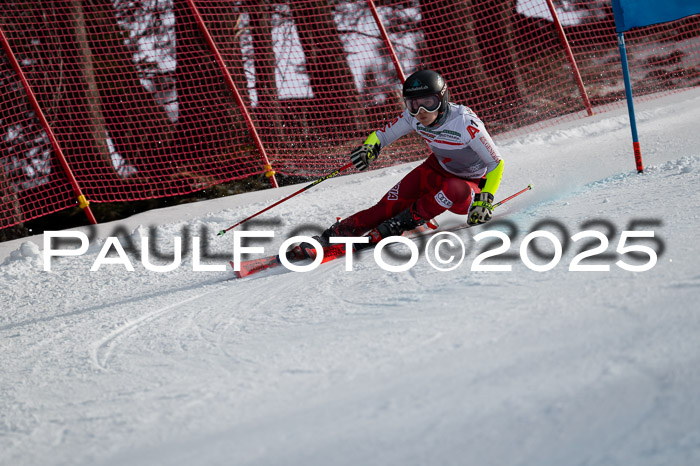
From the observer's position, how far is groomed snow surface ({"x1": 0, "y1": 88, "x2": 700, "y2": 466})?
187 cm

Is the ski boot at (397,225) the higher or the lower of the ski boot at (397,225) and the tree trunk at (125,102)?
the lower

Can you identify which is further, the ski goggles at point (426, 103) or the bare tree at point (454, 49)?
the bare tree at point (454, 49)

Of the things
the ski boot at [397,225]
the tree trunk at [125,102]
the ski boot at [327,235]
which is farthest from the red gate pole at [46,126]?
the ski boot at [397,225]

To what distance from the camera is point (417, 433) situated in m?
1.92

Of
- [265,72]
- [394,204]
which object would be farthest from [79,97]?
[394,204]

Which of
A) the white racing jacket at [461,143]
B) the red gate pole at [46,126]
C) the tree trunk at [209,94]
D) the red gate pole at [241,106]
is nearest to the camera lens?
the white racing jacket at [461,143]

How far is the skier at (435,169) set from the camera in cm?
430

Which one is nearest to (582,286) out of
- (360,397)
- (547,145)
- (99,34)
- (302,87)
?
(360,397)

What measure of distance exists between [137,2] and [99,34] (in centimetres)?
62

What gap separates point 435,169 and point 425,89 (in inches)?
26.4

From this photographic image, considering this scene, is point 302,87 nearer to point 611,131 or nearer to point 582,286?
point 611,131

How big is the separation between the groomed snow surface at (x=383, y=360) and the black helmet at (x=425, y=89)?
→ 89cm

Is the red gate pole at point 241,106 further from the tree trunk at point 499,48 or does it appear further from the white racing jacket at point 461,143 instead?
the tree trunk at point 499,48

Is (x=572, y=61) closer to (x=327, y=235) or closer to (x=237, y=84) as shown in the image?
(x=237, y=84)
